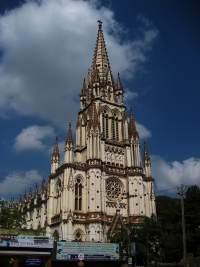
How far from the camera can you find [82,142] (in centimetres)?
6562

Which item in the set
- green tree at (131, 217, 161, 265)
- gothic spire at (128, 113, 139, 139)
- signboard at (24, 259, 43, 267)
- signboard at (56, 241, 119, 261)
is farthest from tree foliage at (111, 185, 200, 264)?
gothic spire at (128, 113, 139, 139)

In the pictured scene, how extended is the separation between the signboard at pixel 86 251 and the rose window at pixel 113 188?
22106 mm

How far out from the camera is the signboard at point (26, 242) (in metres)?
33.3

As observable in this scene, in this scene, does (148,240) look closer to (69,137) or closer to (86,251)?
(86,251)

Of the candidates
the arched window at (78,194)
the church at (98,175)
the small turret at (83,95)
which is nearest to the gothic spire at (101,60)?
the church at (98,175)

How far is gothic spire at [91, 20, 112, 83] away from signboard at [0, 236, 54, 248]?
136ft

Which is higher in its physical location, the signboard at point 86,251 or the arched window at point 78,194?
the arched window at point 78,194

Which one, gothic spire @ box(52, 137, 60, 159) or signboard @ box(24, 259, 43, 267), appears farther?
gothic spire @ box(52, 137, 60, 159)

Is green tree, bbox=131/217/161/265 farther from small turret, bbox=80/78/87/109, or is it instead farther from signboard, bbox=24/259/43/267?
small turret, bbox=80/78/87/109

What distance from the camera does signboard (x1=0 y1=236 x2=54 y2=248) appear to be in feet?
109

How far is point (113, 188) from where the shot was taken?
Result: 59.1 m

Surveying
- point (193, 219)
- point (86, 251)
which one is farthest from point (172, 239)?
point (86, 251)

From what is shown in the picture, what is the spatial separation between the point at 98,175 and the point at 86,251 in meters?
22.3

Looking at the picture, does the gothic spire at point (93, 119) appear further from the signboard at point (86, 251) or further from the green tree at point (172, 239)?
the signboard at point (86, 251)
